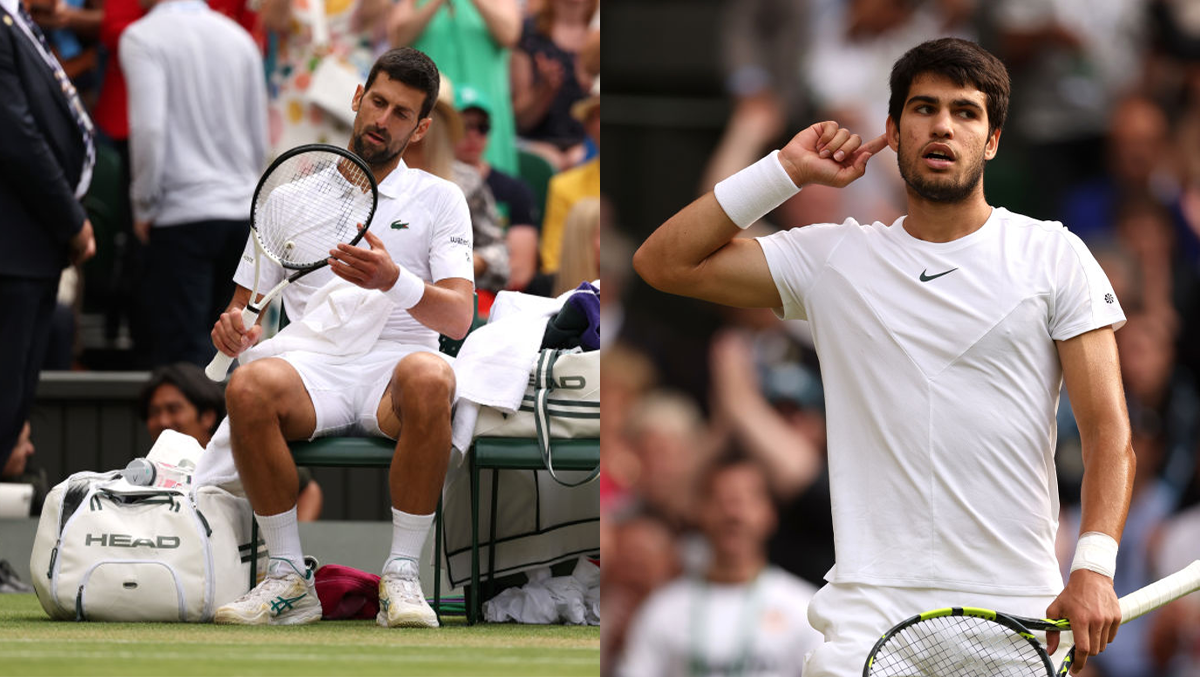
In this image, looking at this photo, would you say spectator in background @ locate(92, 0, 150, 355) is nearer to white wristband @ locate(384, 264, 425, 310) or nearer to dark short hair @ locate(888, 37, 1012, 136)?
white wristband @ locate(384, 264, 425, 310)

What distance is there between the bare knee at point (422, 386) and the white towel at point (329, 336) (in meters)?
0.19

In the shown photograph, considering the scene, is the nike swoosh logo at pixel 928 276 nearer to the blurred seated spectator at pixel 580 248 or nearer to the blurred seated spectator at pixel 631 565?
the blurred seated spectator at pixel 580 248

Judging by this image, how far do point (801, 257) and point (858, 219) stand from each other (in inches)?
139

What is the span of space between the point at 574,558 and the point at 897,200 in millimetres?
2419

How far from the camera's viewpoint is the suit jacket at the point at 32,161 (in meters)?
4.35

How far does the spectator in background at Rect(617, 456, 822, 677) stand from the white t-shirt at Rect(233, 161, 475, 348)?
162 centimetres

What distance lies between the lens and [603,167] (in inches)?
239

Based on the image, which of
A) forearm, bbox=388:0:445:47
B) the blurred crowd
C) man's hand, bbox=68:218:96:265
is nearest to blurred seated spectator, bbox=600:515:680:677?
the blurred crowd

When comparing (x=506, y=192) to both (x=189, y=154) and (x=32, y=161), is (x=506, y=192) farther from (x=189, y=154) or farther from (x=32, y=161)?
Answer: (x=32, y=161)

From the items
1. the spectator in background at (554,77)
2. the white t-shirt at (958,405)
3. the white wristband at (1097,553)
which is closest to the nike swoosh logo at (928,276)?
the white t-shirt at (958,405)

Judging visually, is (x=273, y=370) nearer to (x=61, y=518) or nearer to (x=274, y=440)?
(x=274, y=440)

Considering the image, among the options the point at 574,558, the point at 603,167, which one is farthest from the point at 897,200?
the point at 574,558

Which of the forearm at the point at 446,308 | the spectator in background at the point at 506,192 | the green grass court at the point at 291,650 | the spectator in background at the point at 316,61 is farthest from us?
the spectator in background at the point at 506,192

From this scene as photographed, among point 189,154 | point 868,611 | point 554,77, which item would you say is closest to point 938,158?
point 868,611
